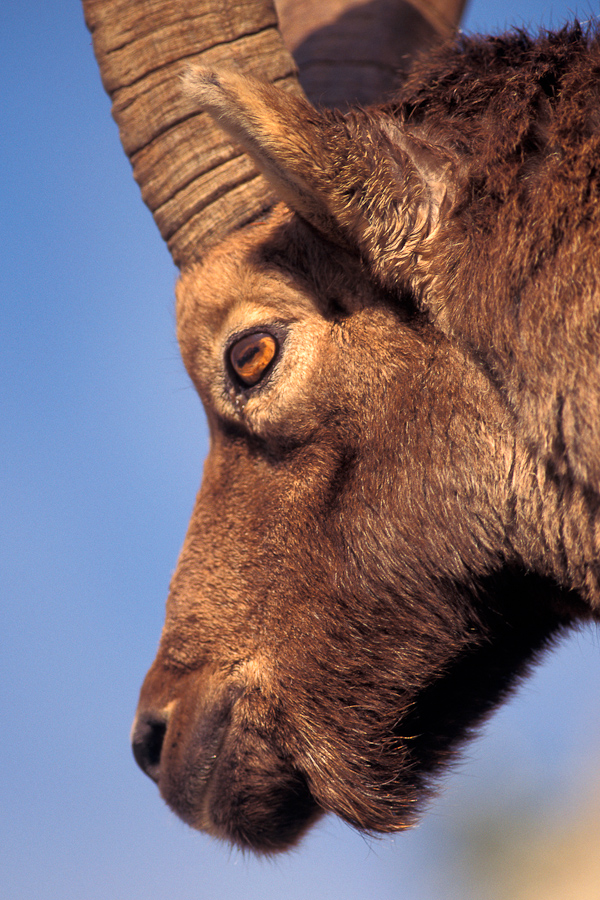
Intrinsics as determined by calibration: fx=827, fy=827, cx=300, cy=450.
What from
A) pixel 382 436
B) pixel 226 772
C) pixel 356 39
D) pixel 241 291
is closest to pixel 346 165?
pixel 241 291

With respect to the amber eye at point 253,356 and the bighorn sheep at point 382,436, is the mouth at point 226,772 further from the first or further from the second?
the amber eye at point 253,356

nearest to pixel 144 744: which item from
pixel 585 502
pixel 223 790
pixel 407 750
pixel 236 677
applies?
pixel 223 790

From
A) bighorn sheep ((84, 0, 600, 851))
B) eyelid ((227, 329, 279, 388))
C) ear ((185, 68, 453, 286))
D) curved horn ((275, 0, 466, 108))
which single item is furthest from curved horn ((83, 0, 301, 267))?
curved horn ((275, 0, 466, 108))

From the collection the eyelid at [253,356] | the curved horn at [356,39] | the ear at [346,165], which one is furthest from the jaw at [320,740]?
the curved horn at [356,39]

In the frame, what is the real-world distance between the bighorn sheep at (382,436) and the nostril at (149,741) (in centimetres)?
1

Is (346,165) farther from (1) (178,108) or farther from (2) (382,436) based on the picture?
(1) (178,108)

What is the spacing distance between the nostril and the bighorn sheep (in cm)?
1

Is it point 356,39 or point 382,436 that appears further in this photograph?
point 356,39

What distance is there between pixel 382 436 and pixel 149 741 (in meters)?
1.60

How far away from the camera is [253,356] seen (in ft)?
9.50

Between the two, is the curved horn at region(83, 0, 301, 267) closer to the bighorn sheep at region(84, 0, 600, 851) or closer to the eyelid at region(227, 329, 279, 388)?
the bighorn sheep at region(84, 0, 600, 851)

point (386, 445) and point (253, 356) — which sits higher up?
point (253, 356)

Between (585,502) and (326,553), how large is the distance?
2.80 feet

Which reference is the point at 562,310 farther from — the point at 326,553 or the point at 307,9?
the point at 307,9
